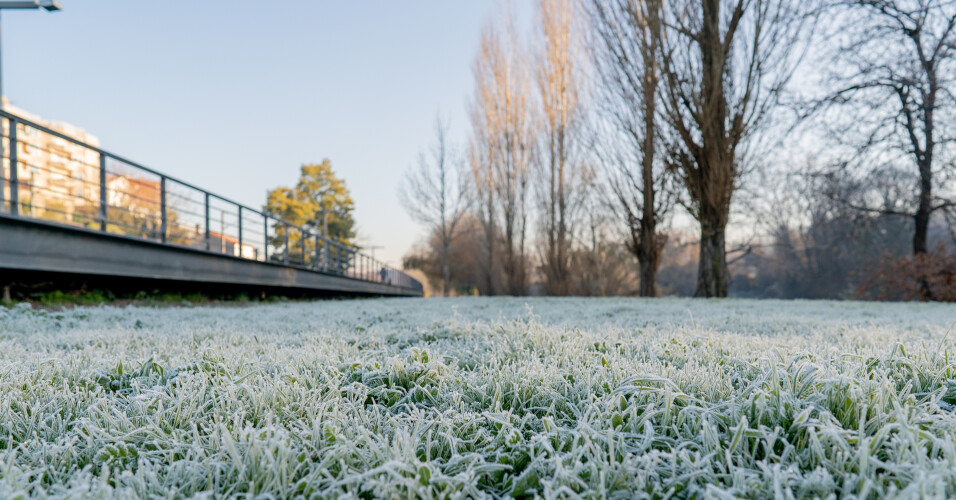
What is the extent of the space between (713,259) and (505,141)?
1175 cm

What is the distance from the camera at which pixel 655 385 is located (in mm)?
1297

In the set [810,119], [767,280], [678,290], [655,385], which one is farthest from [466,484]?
[767,280]

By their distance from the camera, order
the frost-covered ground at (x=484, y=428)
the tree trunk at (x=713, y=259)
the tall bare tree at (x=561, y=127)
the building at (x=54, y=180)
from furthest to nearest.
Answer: the tall bare tree at (x=561, y=127), the tree trunk at (x=713, y=259), the building at (x=54, y=180), the frost-covered ground at (x=484, y=428)

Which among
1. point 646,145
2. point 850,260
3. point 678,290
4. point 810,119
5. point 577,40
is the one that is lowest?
point 678,290

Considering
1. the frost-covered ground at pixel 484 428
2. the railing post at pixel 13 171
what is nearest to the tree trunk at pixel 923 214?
the frost-covered ground at pixel 484 428

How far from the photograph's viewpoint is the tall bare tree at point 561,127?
648 inches

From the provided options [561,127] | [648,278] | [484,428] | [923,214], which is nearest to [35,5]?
[484,428]

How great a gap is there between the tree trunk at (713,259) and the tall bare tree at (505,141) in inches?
374

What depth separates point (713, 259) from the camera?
9.16m

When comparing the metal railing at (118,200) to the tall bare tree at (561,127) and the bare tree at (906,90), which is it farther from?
the bare tree at (906,90)

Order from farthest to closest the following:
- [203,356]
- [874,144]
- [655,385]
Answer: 1. [874,144]
2. [203,356]
3. [655,385]

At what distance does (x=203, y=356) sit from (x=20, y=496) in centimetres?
115

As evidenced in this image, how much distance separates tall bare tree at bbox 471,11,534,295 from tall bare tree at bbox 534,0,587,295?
6.69ft

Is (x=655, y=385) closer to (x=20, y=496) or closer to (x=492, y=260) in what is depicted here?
(x=20, y=496)
